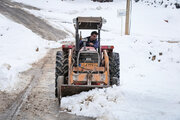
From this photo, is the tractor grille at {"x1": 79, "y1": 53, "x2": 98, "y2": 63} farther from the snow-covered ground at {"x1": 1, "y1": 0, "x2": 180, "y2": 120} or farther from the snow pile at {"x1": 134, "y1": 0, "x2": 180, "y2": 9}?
the snow pile at {"x1": 134, "y1": 0, "x2": 180, "y2": 9}

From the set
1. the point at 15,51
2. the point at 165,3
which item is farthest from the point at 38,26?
the point at 165,3

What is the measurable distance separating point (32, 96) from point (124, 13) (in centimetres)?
1650

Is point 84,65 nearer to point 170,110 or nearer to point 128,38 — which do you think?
point 170,110

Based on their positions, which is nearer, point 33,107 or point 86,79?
point 33,107

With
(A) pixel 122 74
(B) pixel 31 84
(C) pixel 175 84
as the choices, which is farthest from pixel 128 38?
(B) pixel 31 84

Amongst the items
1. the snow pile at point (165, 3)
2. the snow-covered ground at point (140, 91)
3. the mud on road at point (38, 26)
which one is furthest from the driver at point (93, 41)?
the snow pile at point (165, 3)

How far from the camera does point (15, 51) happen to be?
41.2 feet

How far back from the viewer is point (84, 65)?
655 cm

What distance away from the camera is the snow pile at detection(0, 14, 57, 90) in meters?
7.53

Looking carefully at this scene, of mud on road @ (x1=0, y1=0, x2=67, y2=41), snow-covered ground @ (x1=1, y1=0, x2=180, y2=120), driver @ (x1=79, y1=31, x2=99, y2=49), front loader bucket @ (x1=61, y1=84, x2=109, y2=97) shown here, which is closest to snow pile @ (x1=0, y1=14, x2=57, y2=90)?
front loader bucket @ (x1=61, y1=84, x2=109, y2=97)

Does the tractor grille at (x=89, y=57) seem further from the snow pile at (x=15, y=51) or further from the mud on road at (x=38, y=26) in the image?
the mud on road at (x=38, y=26)

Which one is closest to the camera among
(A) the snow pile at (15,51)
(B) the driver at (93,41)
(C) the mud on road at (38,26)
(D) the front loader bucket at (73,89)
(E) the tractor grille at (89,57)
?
(D) the front loader bucket at (73,89)

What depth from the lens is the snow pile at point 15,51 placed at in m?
7.53

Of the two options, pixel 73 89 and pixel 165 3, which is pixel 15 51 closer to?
pixel 73 89
